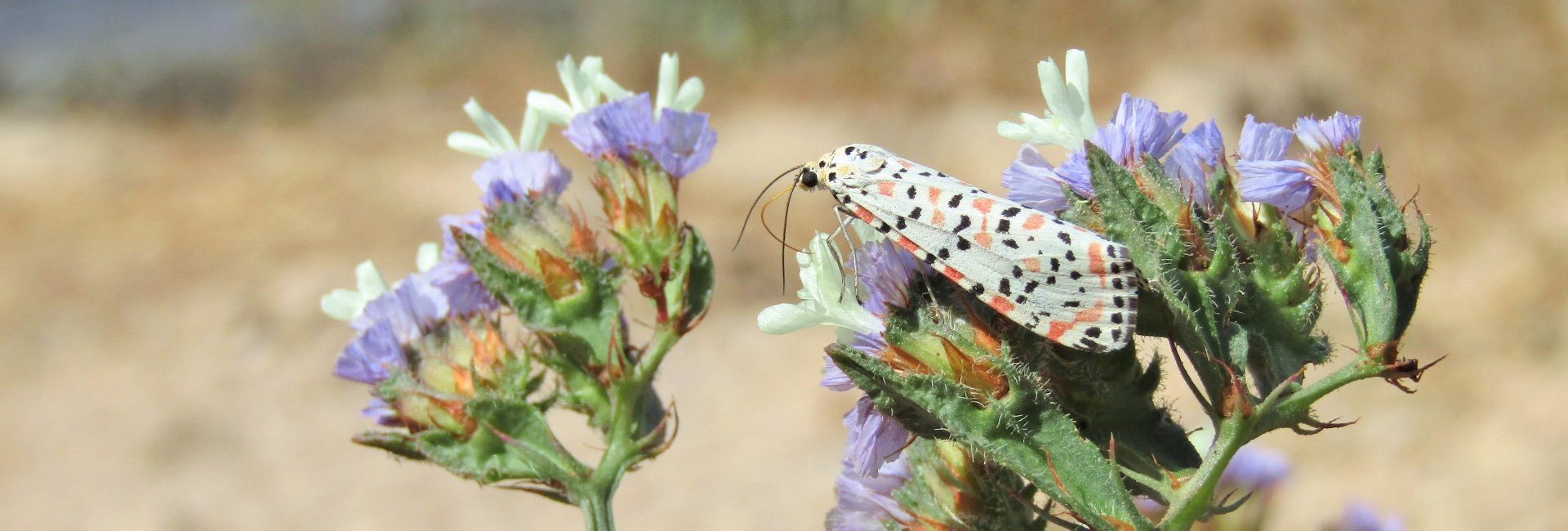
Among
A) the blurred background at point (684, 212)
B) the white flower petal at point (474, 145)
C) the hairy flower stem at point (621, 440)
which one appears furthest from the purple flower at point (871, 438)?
the blurred background at point (684, 212)

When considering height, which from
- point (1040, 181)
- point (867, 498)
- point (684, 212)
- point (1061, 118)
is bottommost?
point (867, 498)

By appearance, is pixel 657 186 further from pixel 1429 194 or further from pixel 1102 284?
pixel 1429 194

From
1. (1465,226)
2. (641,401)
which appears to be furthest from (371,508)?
(1465,226)

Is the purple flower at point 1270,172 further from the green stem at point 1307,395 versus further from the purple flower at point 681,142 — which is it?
the purple flower at point 681,142

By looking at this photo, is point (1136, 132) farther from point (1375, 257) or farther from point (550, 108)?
point (550, 108)

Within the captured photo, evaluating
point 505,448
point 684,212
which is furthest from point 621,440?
point 684,212

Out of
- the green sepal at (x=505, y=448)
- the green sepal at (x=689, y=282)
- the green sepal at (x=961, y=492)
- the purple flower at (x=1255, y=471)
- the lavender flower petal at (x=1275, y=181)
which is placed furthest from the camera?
the purple flower at (x=1255, y=471)

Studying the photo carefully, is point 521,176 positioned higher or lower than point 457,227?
higher
